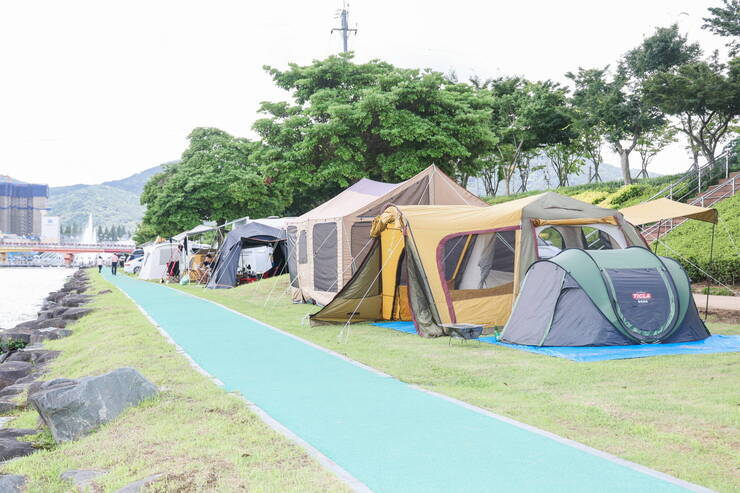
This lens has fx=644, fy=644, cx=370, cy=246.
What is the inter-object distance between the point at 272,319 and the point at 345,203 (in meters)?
4.03

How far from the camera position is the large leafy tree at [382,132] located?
76.1 feet

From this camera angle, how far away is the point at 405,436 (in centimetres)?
513

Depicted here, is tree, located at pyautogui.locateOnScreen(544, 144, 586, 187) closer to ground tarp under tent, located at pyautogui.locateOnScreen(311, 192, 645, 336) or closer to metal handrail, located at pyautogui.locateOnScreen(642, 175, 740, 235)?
metal handrail, located at pyautogui.locateOnScreen(642, 175, 740, 235)

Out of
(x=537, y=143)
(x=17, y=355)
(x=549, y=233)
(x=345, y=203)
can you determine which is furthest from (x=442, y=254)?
(x=537, y=143)

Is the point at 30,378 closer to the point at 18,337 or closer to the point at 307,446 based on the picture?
the point at 18,337

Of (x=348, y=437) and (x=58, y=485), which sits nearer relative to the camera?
(x=58, y=485)

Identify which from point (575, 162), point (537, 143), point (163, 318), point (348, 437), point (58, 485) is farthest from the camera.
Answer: point (575, 162)

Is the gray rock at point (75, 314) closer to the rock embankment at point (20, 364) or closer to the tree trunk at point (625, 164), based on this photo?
the rock embankment at point (20, 364)

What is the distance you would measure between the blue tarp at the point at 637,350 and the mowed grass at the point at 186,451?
178 inches

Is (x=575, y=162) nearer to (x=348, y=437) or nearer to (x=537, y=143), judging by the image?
(x=537, y=143)

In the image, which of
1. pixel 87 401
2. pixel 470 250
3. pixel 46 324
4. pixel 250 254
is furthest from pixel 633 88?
pixel 87 401

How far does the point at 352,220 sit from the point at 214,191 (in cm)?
2434

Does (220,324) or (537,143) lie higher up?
(537,143)

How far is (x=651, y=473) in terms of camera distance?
4234 mm
